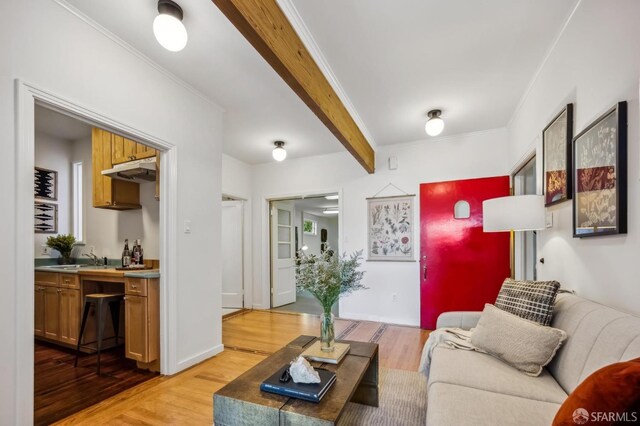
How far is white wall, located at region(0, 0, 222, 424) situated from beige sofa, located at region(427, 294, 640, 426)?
2146 millimetres

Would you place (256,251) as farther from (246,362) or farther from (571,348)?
(571,348)

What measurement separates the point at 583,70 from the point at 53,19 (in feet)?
10.5

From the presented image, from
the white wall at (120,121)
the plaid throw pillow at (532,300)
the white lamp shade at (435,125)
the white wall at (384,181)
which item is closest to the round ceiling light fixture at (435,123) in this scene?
the white lamp shade at (435,125)

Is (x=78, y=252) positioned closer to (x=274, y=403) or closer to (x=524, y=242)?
(x=274, y=403)

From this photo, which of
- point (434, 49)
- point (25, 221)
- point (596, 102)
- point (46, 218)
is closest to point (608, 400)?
point (596, 102)

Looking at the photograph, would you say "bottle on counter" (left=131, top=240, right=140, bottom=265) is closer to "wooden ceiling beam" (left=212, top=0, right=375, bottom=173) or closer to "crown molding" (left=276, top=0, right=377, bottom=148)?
"wooden ceiling beam" (left=212, top=0, right=375, bottom=173)

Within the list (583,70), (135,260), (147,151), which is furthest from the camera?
(135,260)

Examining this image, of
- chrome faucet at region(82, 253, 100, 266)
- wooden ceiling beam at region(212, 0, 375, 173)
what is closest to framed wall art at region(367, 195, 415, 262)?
wooden ceiling beam at region(212, 0, 375, 173)

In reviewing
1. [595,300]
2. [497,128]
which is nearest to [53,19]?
[595,300]

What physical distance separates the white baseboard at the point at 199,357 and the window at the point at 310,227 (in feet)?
20.4

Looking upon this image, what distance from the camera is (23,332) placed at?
164 centimetres

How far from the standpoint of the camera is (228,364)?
2838 millimetres

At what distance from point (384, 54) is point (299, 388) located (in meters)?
2.32

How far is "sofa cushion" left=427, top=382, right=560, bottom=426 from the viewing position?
1.18 m
